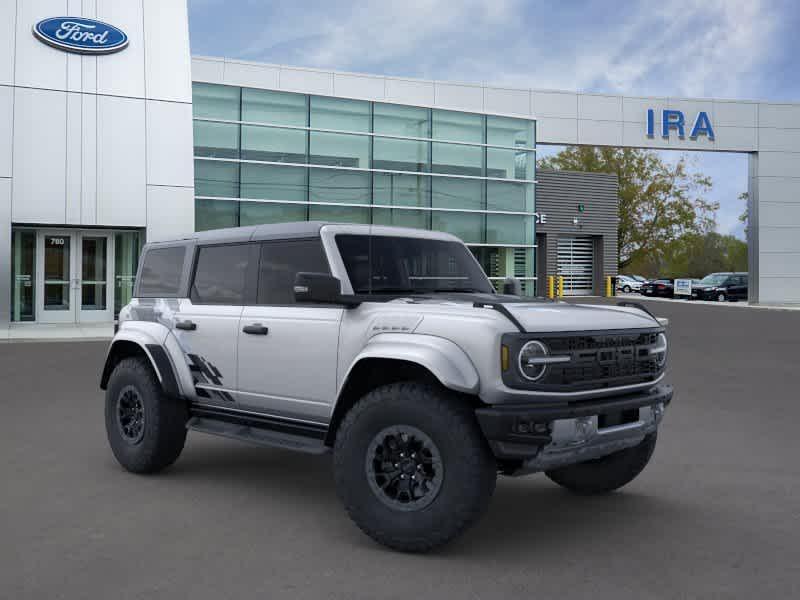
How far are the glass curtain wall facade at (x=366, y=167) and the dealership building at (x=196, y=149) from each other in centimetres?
5

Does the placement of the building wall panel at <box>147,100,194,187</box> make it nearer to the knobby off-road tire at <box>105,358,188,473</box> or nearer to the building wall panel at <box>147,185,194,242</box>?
the building wall panel at <box>147,185,194,242</box>

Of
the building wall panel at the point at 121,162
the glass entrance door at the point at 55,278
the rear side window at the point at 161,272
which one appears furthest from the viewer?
the glass entrance door at the point at 55,278

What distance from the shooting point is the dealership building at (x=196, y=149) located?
23938 mm

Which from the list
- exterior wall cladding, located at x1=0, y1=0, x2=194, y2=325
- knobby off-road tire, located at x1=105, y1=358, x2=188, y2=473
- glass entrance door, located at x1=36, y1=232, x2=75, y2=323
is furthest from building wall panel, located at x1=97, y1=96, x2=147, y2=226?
knobby off-road tire, located at x1=105, y1=358, x2=188, y2=473

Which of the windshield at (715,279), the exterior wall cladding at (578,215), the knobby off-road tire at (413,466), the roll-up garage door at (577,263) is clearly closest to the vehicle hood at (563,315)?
the knobby off-road tire at (413,466)

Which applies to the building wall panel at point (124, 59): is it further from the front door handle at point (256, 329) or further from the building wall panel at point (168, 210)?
the front door handle at point (256, 329)

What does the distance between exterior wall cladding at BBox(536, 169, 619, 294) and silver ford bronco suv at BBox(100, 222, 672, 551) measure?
44337 mm

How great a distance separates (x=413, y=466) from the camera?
4.82 metres

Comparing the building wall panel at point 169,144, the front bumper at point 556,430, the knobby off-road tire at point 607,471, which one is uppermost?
the building wall panel at point 169,144

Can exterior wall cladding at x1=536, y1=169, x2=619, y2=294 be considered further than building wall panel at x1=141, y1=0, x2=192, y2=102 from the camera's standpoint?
Yes

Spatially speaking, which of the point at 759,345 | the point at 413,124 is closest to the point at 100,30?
the point at 413,124

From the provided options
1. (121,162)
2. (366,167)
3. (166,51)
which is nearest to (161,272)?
(121,162)

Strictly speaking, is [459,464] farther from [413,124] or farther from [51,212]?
[413,124]

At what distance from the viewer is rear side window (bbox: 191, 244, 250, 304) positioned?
6.34 m
